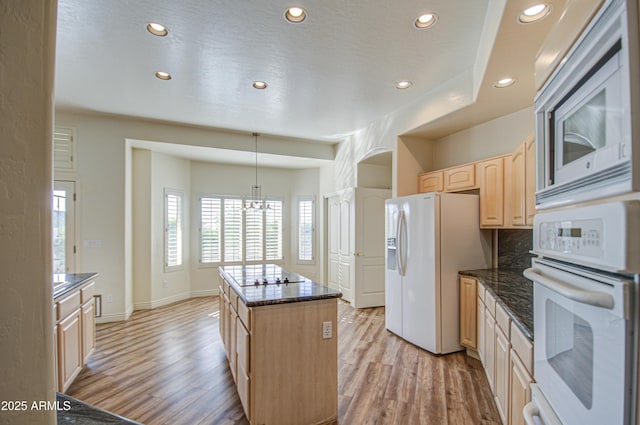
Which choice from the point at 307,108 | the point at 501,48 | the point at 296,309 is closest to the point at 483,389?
the point at 296,309

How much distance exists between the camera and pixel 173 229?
5625mm

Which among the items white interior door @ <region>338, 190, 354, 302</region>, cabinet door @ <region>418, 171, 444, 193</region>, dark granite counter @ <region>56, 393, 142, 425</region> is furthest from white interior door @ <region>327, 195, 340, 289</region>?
dark granite counter @ <region>56, 393, 142, 425</region>

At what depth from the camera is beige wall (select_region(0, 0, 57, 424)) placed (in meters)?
0.37

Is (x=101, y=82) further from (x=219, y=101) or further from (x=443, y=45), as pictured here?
(x=443, y=45)

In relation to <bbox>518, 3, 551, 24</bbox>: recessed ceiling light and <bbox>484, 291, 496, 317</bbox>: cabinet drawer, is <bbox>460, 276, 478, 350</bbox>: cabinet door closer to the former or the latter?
<bbox>484, 291, 496, 317</bbox>: cabinet drawer

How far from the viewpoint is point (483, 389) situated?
265 cm

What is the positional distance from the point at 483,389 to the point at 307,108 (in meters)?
3.62

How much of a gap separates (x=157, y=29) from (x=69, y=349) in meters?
2.72

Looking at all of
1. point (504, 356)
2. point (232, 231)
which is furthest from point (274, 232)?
point (504, 356)

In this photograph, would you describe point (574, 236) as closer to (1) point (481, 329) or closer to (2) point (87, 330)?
(1) point (481, 329)

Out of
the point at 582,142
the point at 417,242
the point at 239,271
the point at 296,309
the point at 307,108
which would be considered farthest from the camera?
the point at 307,108

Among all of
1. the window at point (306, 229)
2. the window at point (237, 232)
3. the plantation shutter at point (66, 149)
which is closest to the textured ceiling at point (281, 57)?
the plantation shutter at point (66, 149)

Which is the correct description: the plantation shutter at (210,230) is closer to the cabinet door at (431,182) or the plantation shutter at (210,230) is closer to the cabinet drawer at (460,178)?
the cabinet door at (431,182)

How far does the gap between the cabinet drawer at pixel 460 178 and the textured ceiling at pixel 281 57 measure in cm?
56
